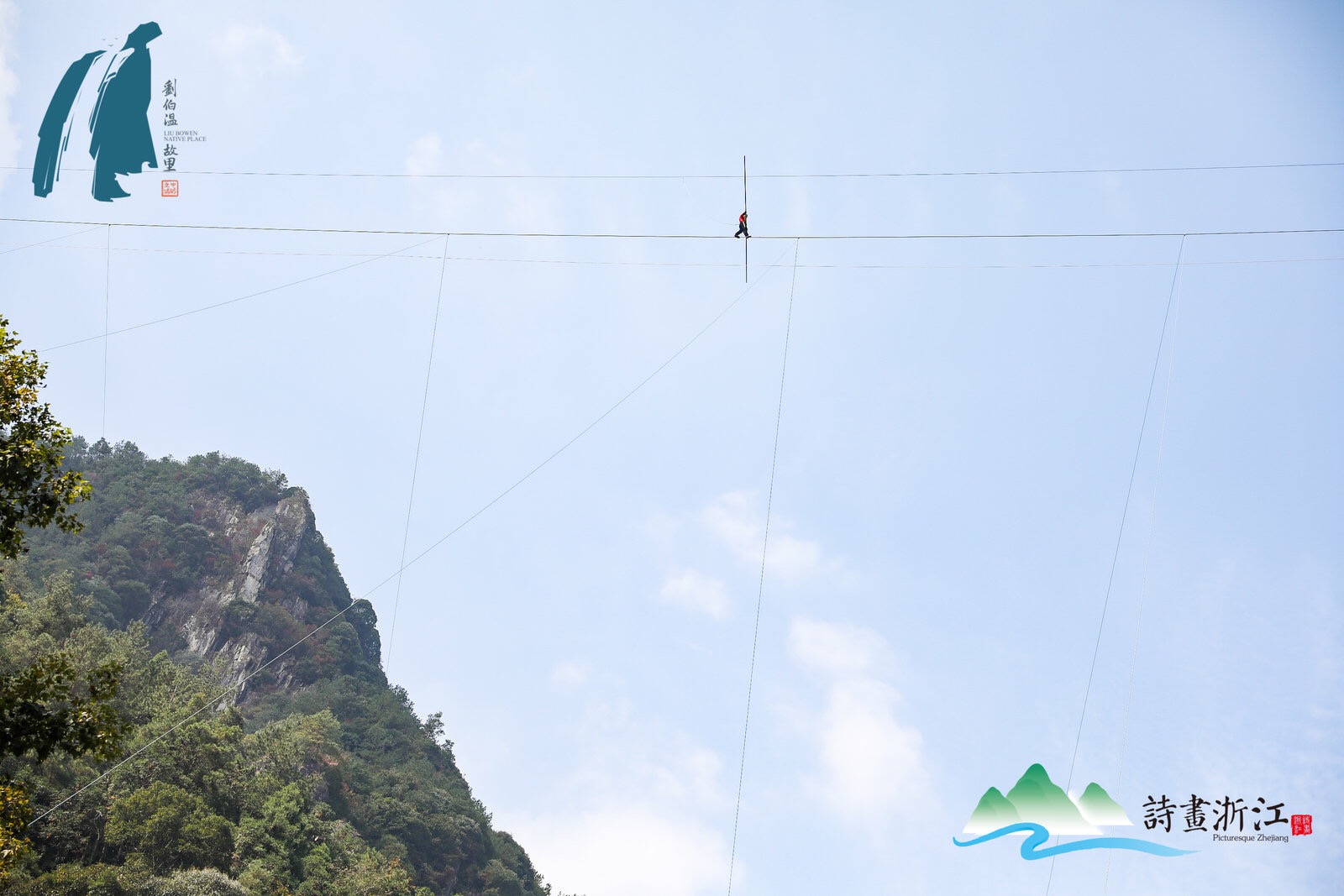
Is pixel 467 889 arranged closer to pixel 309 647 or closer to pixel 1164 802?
pixel 309 647

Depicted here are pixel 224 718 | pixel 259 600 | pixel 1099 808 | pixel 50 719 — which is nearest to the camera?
pixel 50 719

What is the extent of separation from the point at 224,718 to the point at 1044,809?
30.5m

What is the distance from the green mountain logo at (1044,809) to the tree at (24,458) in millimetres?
18490

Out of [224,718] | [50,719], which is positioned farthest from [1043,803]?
[224,718]

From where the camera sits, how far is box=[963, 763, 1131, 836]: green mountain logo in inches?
742

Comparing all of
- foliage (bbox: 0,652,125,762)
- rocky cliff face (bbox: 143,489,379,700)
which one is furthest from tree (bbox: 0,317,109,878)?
rocky cliff face (bbox: 143,489,379,700)

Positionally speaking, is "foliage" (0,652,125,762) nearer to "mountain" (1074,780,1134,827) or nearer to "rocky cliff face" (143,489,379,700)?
"mountain" (1074,780,1134,827)

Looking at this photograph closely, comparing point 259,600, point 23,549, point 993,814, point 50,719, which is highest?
point 259,600

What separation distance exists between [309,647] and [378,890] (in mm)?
38939

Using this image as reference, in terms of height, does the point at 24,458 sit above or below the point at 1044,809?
below

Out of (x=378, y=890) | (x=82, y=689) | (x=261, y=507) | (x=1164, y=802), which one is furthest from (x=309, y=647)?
(x=1164, y=802)

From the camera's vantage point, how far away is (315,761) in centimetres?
A: 4550

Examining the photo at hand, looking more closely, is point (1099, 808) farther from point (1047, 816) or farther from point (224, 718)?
point (224, 718)

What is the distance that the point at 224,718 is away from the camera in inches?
1414
